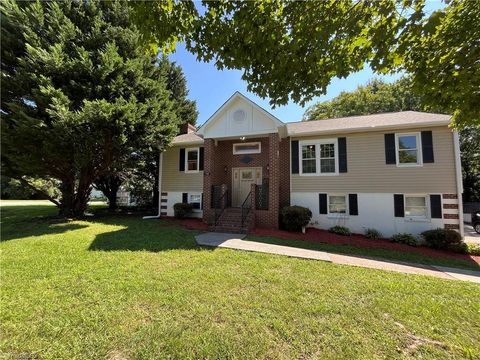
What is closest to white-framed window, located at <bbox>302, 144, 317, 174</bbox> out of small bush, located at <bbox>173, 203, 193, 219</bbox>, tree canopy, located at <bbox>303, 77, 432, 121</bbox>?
small bush, located at <bbox>173, 203, 193, 219</bbox>

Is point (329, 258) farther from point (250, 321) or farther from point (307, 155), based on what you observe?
point (307, 155)

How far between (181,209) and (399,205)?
11.3 meters

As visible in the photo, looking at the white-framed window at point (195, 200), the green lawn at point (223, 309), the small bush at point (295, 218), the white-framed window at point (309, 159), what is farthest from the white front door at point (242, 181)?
the green lawn at point (223, 309)

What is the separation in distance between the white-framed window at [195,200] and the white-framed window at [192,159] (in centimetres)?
165

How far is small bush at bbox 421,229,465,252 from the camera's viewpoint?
881cm

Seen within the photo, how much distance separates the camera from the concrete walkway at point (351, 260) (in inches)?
238

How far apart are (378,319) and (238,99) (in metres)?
10.8

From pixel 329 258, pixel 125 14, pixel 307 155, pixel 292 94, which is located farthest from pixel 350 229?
pixel 125 14

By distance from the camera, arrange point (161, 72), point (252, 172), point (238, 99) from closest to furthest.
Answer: point (238, 99) < point (252, 172) < point (161, 72)

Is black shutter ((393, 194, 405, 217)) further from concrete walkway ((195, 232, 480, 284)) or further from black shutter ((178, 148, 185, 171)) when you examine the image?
black shutter ((178, 148, 185, 171))

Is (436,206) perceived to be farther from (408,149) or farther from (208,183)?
(208,183)

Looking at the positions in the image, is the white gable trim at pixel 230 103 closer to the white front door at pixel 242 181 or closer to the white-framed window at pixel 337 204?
the white front door at pixel 242 181

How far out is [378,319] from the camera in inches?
138

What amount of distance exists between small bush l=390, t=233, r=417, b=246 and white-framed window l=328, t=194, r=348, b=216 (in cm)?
227
